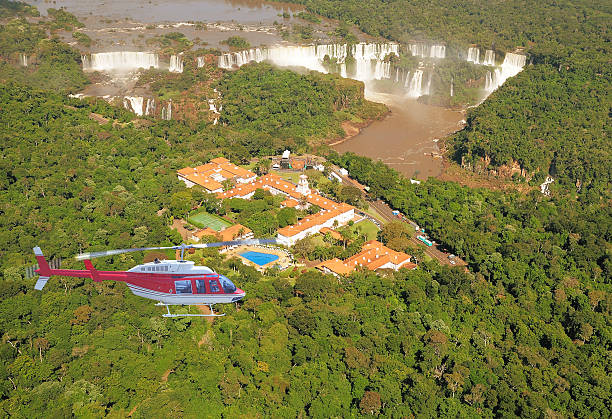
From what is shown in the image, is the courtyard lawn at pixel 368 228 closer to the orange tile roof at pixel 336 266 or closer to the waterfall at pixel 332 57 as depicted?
the orange tile roof at pixel 336 266

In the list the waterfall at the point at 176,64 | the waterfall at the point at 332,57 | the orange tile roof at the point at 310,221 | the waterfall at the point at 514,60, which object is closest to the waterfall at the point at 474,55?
the waterfall at the point at 514,60

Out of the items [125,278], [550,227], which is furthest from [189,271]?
[550,227]

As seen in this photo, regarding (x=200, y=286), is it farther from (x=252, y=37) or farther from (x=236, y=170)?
(x=252, y=37)

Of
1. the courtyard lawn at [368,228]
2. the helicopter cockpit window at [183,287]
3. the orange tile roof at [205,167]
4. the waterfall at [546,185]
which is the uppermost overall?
the helicopter cockpit window at [183,287]

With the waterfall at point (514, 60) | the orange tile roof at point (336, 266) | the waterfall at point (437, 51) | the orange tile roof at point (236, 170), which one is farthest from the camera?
the waterfall at point (437, 51)

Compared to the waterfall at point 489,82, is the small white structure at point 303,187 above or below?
below

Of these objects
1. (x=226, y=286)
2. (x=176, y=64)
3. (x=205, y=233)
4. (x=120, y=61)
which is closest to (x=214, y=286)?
(x=226, y=286)

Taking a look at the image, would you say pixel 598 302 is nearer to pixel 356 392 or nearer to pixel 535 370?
pixel 535 370
